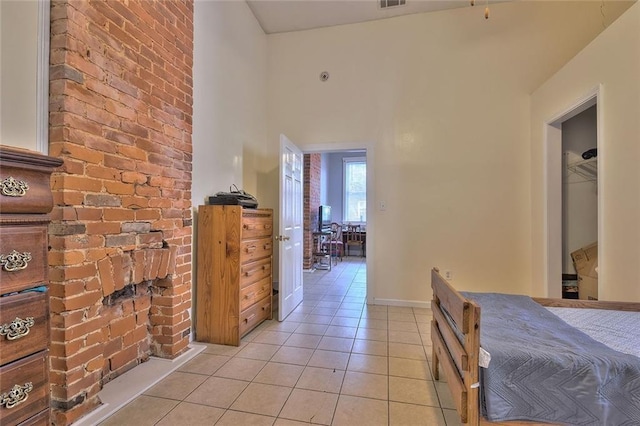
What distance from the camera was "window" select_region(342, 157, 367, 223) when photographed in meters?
8.80

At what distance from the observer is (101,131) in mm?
1770

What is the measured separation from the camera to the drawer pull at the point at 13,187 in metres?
0.96

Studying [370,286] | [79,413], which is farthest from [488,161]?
[79,413]

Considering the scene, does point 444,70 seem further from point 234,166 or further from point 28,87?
point 28,87

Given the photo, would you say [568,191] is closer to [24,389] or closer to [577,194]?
[577,194]

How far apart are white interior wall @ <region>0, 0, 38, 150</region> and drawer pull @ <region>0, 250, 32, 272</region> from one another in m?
0.73

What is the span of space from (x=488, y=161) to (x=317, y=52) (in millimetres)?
2690

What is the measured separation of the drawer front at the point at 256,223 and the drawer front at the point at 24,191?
63.6 inches

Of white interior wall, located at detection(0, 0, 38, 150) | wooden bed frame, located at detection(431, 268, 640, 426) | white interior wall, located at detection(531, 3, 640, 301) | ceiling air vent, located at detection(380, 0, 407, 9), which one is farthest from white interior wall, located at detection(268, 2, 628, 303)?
white interior wall, located at detection(0, 0, 38, 150)

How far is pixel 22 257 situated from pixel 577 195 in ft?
15.0

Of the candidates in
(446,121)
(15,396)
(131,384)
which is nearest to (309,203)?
(446,121)

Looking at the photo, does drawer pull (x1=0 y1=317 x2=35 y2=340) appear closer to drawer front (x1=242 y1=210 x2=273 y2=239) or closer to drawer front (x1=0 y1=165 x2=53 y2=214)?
drawer front (x1=0 y1=165 x2=53 y2=214)

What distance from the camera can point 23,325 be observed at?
996mm

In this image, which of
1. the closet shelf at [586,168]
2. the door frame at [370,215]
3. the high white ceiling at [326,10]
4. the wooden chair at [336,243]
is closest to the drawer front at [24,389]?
the door frame at [370,215]
